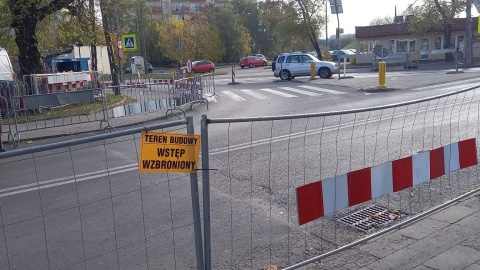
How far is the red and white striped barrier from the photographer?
4.50 meters

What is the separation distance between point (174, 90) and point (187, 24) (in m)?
45.1

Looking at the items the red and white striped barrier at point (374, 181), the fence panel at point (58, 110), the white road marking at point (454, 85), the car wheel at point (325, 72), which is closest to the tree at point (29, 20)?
the fence panel at point (58, 110)

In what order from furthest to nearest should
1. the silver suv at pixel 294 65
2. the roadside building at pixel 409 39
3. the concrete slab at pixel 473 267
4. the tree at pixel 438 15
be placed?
the roadside building at pixel 409 39, the tree at pixel 438 15, the silver suv at pixel 294 65, the concrete slab at pixel 473 267

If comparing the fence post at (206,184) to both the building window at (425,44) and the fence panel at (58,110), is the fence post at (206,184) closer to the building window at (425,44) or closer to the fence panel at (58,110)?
the fence panel at (58,110)

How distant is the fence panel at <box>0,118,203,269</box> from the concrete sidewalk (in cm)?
158

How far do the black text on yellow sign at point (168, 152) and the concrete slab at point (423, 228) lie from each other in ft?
8.75

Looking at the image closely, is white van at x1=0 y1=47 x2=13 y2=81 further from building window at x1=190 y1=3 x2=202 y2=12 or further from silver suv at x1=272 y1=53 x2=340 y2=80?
building window at x1=190 y1=3 x2=202 y2=12

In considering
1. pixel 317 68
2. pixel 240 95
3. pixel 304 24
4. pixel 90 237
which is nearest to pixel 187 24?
pixel 304 24

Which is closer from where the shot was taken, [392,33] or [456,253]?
[456,253]

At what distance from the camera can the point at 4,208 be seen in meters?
6.71

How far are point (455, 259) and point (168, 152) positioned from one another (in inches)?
111

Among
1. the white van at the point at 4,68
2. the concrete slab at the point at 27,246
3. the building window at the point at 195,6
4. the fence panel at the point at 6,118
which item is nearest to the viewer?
the concrete slab at the point at 27,246

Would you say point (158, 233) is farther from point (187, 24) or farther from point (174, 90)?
point (187, 24)

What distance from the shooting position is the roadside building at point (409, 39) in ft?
156
